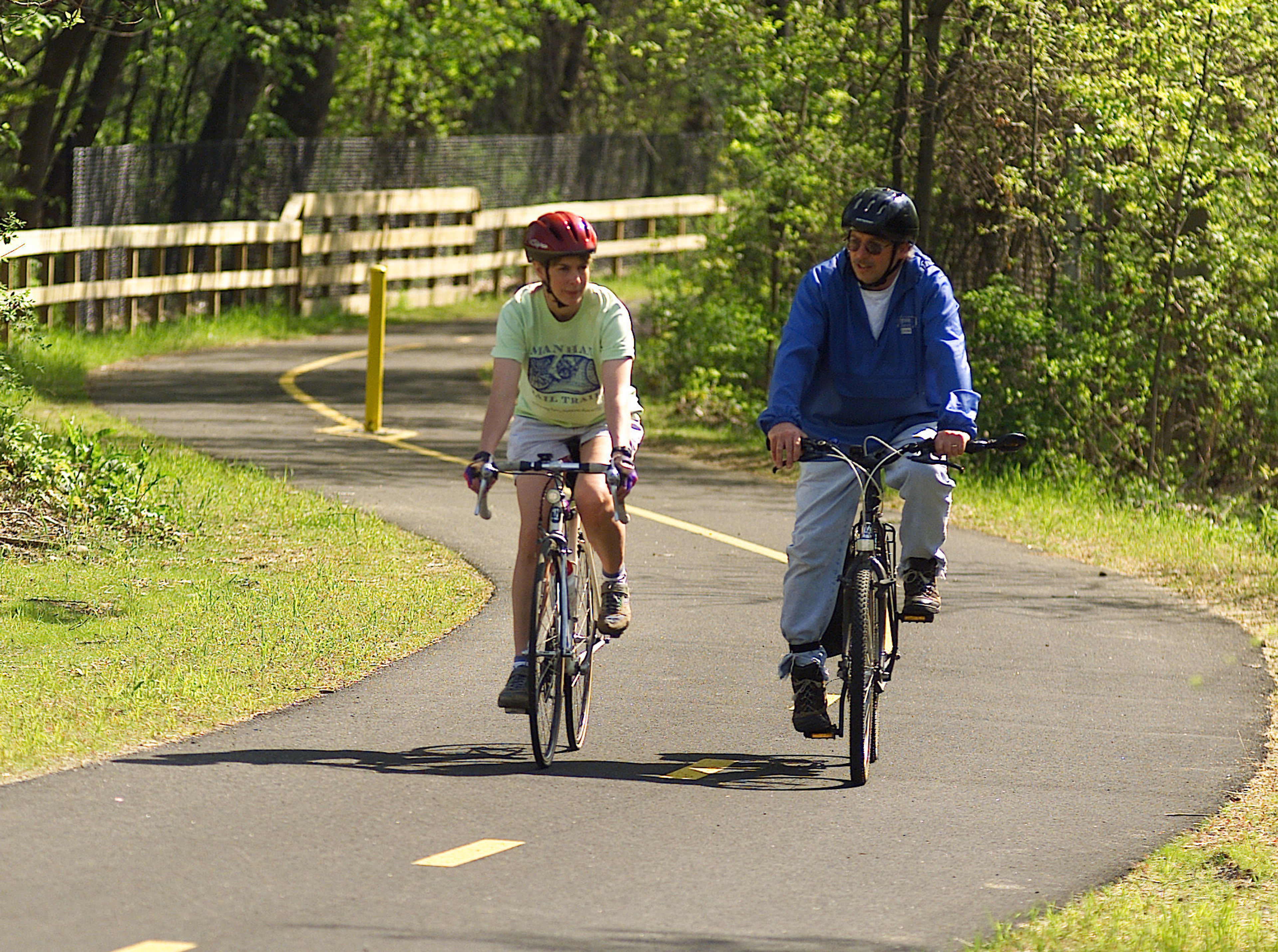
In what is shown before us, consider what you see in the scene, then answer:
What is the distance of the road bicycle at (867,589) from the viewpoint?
6578mm

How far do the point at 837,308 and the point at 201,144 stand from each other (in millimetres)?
20375

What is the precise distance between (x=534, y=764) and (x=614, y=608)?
76 centimetres

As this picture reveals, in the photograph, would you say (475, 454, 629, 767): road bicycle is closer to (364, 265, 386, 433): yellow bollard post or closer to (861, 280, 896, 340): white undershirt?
(861, 280, 896, 340): white undershirt

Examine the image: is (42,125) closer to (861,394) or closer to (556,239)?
(556,239)

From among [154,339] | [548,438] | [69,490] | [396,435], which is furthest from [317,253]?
[548,438]

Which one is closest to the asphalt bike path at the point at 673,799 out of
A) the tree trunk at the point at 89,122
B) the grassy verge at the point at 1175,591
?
the grassy verge at the point at 1175,591

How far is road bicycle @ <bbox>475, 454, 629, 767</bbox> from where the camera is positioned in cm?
662

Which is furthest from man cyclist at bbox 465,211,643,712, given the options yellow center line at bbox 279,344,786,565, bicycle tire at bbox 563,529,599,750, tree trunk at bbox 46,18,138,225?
tree trunk at bbox 46,18,138,225

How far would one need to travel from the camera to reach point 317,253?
2730cm

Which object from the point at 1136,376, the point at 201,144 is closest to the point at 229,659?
the point at 1136,376

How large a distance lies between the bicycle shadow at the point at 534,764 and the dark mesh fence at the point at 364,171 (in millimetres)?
17618

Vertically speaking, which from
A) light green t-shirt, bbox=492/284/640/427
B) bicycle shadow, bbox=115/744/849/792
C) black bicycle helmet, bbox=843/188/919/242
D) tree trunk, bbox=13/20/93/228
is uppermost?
tree trunk, bbox=13/20/93/228

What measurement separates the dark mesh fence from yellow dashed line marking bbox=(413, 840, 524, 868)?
18847 mm

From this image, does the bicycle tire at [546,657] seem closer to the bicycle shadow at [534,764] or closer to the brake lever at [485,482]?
the bicycle shadow at [534,764]
